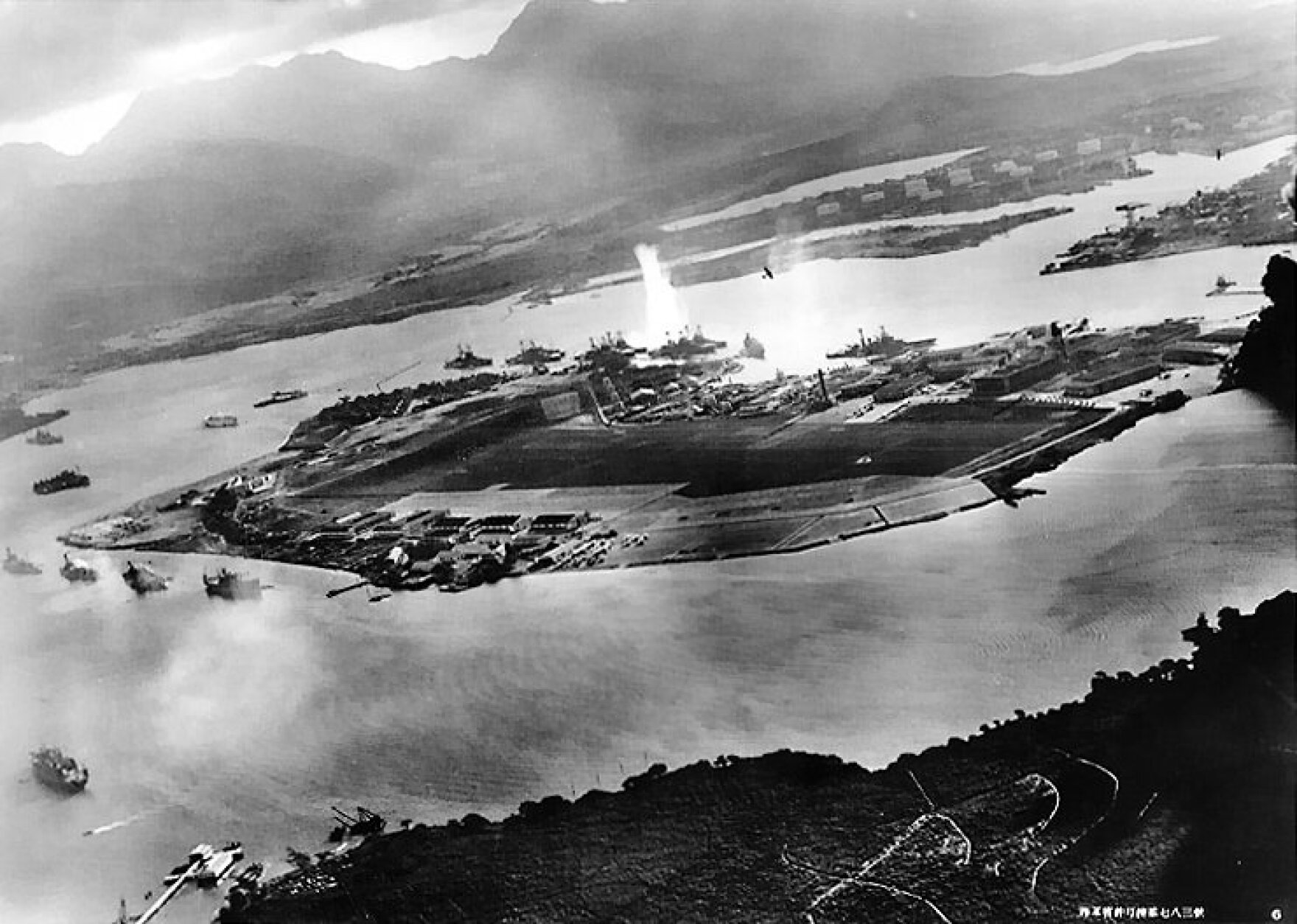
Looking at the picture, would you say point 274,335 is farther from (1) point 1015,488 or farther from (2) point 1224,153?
(2) point 1224,153

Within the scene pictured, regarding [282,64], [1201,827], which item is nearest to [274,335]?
[282,64]

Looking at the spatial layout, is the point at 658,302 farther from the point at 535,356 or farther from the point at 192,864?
the point at 192,864

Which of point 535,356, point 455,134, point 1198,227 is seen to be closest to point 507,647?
point 535,356

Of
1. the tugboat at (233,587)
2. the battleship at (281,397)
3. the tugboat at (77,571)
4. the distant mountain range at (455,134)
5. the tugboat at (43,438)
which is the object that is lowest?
the tugboat at (233,587)

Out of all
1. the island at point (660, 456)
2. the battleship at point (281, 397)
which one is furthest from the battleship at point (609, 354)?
the battleship at point (281, 397)

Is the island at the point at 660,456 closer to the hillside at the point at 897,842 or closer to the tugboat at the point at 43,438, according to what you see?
the tugboat at the point at 43,438
